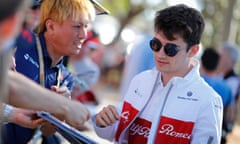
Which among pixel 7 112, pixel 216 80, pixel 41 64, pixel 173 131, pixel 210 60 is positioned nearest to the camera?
pixel 7 112

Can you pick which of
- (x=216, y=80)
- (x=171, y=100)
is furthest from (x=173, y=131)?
(x=216, y=80)

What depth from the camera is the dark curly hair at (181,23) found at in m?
3.41

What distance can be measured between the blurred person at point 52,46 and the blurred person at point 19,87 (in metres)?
1.12

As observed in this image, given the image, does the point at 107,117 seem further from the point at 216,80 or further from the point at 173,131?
the point at 216,80

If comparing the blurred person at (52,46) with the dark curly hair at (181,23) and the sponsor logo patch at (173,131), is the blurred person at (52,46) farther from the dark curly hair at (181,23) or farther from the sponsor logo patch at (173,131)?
the sponsor logo patch at (173,131)

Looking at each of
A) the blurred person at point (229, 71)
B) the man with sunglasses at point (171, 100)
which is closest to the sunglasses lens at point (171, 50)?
the man with sunglasses at point (171, 100)

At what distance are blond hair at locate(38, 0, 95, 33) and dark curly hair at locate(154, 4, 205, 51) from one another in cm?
44

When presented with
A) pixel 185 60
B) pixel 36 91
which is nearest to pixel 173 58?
pixel 185 60

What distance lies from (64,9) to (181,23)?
718mm

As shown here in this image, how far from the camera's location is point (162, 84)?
137 inches

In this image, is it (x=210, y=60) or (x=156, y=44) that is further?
(x=210, y=60)

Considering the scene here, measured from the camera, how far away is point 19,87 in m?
2.20

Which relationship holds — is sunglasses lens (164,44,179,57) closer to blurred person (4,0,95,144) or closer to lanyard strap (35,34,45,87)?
blurred person (4,0,95,144)

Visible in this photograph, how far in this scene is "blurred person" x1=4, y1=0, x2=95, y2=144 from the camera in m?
3.57
